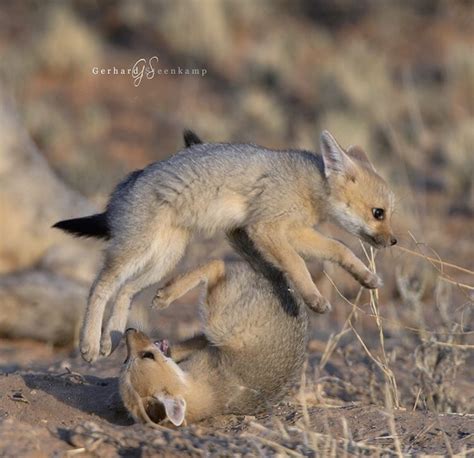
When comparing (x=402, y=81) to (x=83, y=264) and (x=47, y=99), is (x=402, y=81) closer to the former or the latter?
(x=47, y=99)

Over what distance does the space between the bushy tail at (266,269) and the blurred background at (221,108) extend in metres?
2.78

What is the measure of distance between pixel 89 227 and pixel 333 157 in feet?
5.47

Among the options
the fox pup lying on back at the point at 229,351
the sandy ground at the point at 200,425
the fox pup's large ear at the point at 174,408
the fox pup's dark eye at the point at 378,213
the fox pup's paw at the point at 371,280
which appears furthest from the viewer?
the fox pup's dark eye at the point at 378,213

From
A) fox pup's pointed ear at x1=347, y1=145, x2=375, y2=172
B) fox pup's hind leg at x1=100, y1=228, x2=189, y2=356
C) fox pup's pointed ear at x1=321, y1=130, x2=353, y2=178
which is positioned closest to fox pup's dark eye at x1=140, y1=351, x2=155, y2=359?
fox pup's hind leg at x1=100, y1=228, x2=189, y2=356

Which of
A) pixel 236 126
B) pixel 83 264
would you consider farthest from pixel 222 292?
pixel 236 126

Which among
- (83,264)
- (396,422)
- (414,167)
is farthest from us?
(414,167)

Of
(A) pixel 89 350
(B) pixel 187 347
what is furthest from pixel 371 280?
(A) pixel 89 350

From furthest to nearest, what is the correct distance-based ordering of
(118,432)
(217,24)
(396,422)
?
1. (217,24)
2. (396,422)
3. (118,432)

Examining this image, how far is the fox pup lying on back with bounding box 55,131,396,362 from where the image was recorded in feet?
20.6

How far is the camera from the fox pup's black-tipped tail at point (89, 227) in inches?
272

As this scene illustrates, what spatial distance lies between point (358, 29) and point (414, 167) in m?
7.02

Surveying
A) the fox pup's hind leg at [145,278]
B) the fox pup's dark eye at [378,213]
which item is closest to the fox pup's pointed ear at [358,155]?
the fox pup's dark eye at [378,213]

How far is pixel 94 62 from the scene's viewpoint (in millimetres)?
20250

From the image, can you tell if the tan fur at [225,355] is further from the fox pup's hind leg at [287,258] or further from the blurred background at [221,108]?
the blurred background at [221,108]
